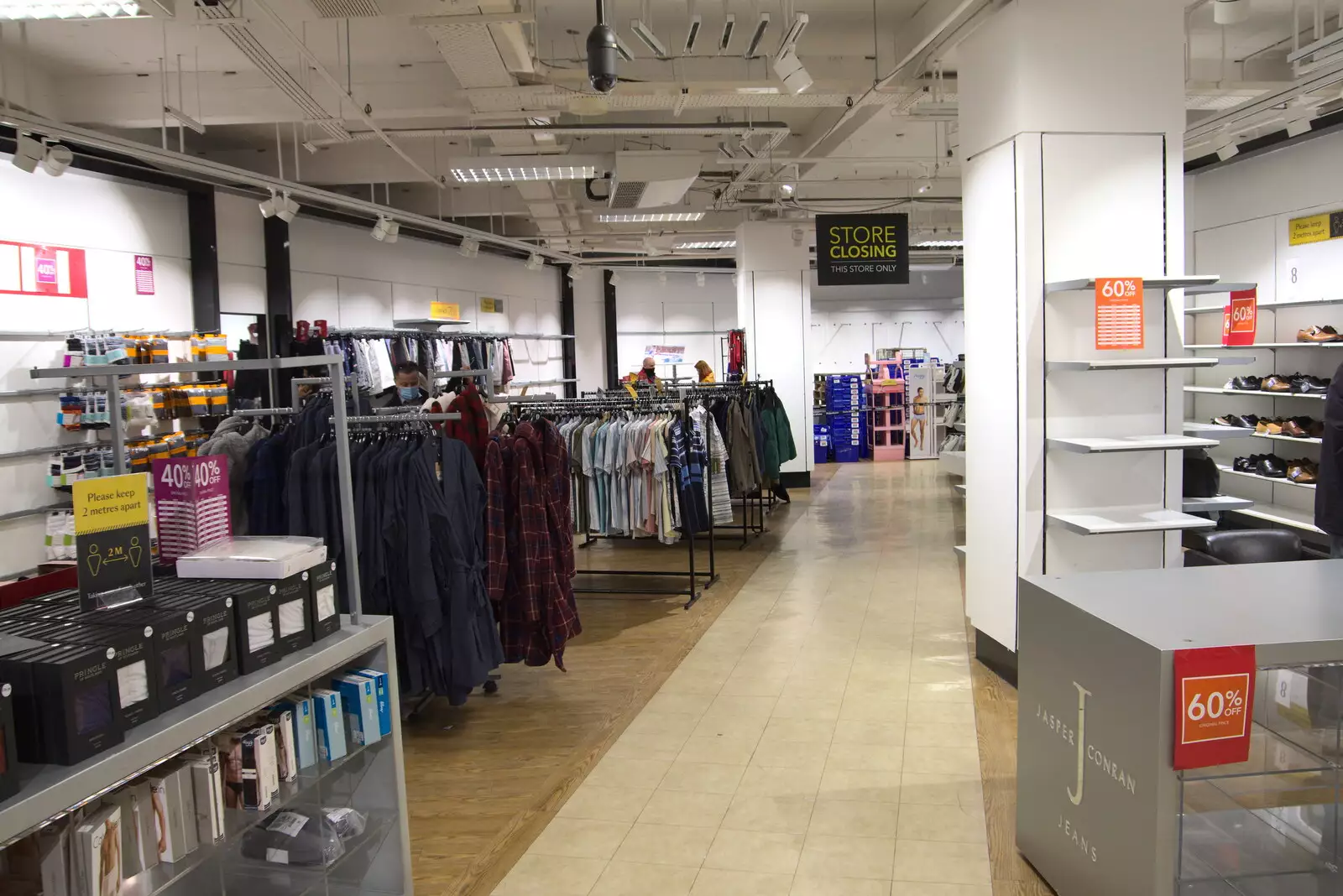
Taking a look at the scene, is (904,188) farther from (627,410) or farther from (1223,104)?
(627,410)

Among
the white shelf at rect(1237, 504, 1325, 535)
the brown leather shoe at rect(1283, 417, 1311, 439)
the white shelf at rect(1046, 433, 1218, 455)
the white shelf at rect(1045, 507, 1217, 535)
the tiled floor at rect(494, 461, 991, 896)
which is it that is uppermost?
the white shelf at rect(1046, 433, 1218, 455)

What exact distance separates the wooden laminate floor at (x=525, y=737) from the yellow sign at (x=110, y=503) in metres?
1.75

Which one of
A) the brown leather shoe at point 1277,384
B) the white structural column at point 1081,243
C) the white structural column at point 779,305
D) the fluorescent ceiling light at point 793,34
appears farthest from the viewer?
the white structural column at point 779,305

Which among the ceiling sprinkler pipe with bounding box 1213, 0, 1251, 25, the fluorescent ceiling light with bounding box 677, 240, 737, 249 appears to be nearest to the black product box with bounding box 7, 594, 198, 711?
the ceiling sprinkler pipe with bounding box 1213, 0, 1251, 25

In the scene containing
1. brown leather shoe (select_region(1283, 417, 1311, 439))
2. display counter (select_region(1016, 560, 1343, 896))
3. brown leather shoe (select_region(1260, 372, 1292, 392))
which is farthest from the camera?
brown leather shoe (select_region(1260, 372, 1292, 392))

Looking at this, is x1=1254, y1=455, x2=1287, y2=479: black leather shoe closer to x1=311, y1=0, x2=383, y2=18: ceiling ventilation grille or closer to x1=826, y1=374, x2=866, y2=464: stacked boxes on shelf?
x1=311, y1=0, x2=383, y2=18: ceiling ventilation grille

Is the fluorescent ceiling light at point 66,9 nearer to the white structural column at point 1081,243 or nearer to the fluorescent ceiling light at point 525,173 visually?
the fluorescent ceiling light at point 525,173

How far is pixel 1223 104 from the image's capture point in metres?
7.25

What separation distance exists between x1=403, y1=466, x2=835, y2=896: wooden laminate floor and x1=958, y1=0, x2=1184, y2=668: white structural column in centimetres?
227

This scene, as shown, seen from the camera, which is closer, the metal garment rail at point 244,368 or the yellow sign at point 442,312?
the metal garment rail at point 244,368

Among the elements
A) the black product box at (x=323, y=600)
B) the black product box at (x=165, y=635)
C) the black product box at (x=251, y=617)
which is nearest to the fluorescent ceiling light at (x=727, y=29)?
the black product box at (x=323, y=600)

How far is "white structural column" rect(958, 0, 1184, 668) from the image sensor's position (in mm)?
4910

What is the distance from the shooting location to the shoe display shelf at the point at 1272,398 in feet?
27.3

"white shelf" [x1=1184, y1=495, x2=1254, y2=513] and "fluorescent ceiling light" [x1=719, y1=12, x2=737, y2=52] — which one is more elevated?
"fluorescent ceiling light" [x1=719, y1=12, x2=737, y2=52]
